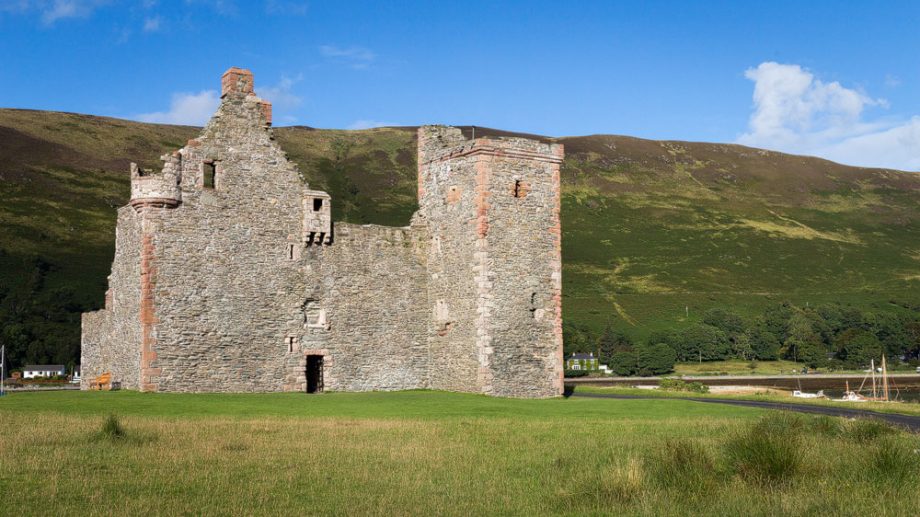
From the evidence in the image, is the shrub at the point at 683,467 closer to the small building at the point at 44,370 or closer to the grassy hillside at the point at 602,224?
the small building at the point at 44,370

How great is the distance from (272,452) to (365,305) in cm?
Result: 1671

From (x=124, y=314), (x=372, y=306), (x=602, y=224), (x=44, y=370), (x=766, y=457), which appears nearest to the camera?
(x=766, y=457)

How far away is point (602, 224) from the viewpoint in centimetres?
15875

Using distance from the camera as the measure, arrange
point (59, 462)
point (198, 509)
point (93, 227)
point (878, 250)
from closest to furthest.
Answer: point (198, 509) → point (59, 462) → point (93, 227) → point (878, 250)

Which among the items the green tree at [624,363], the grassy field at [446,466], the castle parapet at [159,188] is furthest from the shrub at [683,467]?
the green tree at [624,363]

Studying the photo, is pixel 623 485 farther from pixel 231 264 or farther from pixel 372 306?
pixel 372 306

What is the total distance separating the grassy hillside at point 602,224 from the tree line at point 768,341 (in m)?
5.63

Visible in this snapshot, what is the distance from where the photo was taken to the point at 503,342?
31.4 metres

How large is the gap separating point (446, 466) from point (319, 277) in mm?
17760

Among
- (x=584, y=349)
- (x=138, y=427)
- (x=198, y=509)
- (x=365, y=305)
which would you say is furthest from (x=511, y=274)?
(x=584, y=349)

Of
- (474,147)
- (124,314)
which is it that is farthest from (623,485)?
(124,314)

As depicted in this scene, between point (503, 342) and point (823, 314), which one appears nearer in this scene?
point (503, 342)

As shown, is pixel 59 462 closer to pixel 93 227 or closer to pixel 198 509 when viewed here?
pixel 198 509

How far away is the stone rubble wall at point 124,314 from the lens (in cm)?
2948
